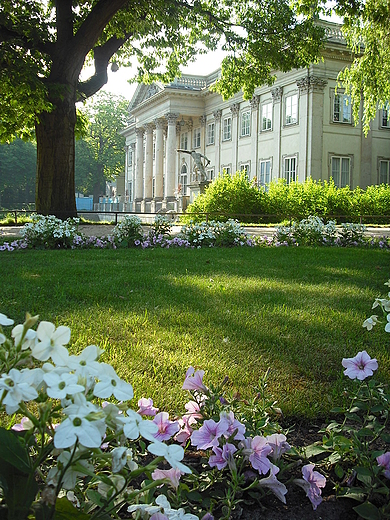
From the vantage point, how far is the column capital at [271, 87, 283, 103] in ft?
105

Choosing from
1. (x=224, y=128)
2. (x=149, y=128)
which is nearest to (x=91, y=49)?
(x=224, y=128)

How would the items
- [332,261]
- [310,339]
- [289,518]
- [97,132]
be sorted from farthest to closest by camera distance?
1. [97,132]
2. [332,261]
3. [310,339]
4. [289,518]

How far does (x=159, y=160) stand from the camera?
156ft

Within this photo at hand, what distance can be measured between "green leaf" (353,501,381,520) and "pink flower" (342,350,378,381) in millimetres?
418

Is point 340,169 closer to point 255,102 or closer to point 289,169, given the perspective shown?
point 289,169

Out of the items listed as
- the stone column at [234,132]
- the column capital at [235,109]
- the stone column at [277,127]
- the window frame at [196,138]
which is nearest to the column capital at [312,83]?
the stone column at [277,127]

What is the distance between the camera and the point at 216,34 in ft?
54.4

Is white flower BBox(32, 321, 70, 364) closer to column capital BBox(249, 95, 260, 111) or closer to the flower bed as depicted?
the flower bed

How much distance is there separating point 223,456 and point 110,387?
2.44ft

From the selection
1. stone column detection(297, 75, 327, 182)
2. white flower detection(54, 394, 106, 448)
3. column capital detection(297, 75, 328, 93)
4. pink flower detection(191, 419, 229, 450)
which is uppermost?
column capital detection(297, 75, 328, 93)

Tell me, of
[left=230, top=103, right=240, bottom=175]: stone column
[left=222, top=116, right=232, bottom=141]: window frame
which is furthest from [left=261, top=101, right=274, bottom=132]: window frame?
[left=222, top=116, right=232, bottom=141]: window frame

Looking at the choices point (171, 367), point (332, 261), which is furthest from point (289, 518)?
point (332, 261)

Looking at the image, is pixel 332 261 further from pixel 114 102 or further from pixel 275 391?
pixel 114 102

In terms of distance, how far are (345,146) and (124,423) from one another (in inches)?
1251
